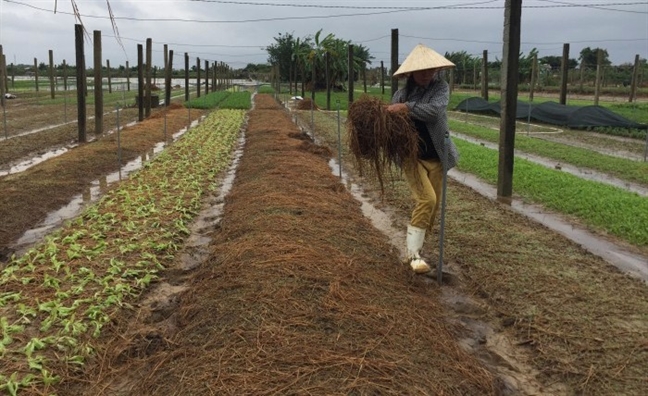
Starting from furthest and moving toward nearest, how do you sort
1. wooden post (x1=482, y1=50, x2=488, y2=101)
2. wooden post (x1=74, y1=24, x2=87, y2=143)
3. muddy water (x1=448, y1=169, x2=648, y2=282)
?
wooden post (x1=482, y1=50, x2=488, y2=101), wooden post (x1=74, y1=24, x2=87, y2=143), muddy water (x1=448, y1=169, x2=648, y2=282)

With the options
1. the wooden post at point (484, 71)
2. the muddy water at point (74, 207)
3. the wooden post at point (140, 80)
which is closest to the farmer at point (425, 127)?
the muddy water at point (74, 207)

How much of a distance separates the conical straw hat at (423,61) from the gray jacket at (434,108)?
19cm

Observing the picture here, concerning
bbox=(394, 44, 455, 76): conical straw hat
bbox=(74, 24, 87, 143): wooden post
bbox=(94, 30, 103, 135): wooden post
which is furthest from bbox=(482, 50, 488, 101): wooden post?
bbox=(394, 44, 455, 76): conical straw hat

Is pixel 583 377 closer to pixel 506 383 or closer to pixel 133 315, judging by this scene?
pixel 506 383

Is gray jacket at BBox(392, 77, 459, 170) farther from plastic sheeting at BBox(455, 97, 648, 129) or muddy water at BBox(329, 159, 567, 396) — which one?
plastic sheeting at BBox(455, 97, 648, 129)

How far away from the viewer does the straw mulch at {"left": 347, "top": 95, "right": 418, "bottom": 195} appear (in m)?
4.73

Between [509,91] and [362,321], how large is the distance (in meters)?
5.91

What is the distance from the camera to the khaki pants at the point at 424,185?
491cm

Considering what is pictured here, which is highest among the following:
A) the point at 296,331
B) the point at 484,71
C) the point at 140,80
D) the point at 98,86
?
the point at 484,71

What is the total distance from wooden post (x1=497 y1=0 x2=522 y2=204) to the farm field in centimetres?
221

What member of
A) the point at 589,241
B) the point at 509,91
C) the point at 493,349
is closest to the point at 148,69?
the point at 509,91

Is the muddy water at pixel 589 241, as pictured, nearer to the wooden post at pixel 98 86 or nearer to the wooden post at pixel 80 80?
the wooden post at pixel 80 80

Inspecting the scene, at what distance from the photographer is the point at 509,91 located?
332 inches

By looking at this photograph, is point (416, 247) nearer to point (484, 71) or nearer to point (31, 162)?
point (31, 162)
